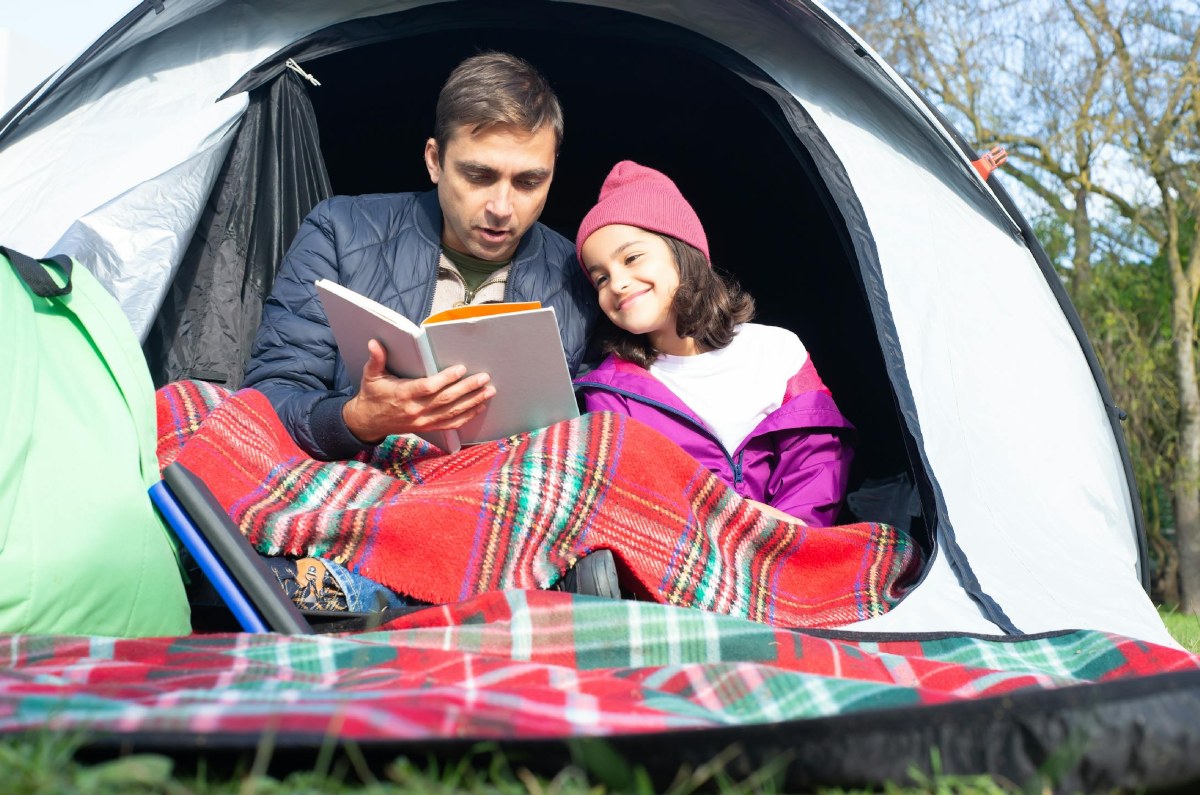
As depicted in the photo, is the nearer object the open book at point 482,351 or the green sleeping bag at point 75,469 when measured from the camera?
the green sleeping bag at point 75,469

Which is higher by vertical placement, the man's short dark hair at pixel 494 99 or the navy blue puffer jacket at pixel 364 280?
the man's short dark hair at pixel 494 99

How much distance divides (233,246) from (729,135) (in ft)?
4.34

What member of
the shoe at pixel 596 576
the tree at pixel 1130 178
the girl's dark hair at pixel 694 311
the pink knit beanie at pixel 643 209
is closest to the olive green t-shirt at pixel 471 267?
the pink knit beanie at pixel 643 209

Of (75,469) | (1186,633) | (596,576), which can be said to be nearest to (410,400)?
(596,576)

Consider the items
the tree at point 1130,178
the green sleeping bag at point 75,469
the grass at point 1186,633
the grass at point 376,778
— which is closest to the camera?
the grass at point 376,778

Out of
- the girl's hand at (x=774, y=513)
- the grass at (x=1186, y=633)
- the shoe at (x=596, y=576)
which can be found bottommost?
the grass at (x=1186, y=633)

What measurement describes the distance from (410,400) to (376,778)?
3.40ft

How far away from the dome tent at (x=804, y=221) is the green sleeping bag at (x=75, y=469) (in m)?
0.62

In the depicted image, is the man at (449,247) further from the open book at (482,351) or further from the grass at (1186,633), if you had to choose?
the grass at (1186,633)

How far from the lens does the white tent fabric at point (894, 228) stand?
6.24 feet

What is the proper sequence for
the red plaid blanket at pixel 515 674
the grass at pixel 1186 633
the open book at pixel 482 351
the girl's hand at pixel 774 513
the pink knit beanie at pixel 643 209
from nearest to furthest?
the red plaid blanket at pixel 515 674
the open book at pixel 482 351
the girl's hand at pixel 774 513
the grass at pixel 1186 633
the pink knit beanie at pixel 643 209

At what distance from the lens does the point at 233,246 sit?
2436 millimetres

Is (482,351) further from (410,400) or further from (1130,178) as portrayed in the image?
(1130,178)

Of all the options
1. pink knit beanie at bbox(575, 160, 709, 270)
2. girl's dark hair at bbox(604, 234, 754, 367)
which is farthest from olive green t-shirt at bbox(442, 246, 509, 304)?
girl's dark hair at bbox(604, 234, 754, 367)
